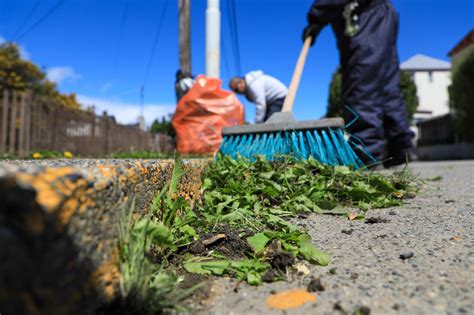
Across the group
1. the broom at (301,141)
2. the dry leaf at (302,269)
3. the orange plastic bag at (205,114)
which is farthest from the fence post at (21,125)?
the dry leaf at (302,269)

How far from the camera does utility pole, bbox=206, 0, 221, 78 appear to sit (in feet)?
20.0

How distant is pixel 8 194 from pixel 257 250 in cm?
78

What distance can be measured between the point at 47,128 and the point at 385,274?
22.9 ft

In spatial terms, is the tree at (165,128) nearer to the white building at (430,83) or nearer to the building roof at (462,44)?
the building roof at (462,44)

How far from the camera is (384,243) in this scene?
1.19m

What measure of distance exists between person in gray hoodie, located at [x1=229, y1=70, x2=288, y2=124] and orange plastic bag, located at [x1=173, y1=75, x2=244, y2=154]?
36cm

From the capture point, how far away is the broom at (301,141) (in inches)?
93.3

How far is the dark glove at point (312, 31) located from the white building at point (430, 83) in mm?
34572

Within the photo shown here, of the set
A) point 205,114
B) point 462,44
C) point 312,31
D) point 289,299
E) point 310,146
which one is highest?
point 462,44

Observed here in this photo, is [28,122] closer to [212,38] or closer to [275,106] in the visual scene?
[212,38]

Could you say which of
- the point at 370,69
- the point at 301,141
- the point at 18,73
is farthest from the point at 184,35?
the point at 18,73

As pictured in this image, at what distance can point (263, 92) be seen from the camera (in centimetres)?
541

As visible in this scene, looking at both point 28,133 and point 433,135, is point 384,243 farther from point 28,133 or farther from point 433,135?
point 433,135

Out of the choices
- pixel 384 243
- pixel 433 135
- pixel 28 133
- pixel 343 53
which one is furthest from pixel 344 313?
pixel 433 135
